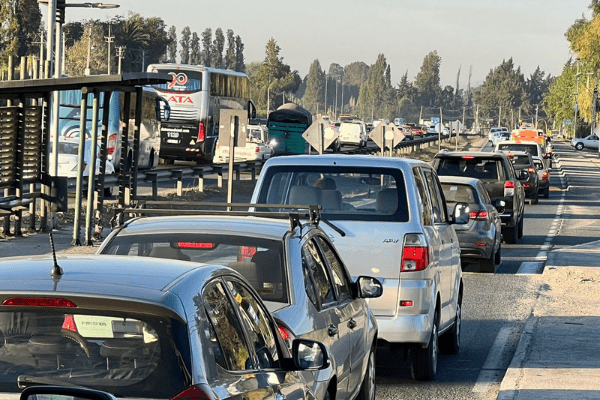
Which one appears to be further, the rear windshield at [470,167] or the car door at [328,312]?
the rear windshield at [470,167]

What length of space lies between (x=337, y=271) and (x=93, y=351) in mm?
3625

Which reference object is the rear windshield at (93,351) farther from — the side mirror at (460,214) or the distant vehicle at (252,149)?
the distant vehicle at (252,149)

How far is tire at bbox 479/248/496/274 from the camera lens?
18.9 m

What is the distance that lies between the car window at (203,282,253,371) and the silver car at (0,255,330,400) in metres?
0.01

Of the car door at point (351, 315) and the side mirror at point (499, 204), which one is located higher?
the car door at point (351, 315)

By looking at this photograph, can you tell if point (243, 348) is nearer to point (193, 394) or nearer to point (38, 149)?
point (193, 394)

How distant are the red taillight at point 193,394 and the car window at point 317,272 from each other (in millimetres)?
2860

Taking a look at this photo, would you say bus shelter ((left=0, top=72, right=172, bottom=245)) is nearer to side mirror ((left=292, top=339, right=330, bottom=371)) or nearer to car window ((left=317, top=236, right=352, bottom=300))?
car window ((left=317, top=236, right=352, bottom=300))

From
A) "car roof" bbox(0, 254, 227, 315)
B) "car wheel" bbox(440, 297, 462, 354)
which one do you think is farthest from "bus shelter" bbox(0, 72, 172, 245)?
"car roof" bbox(0, 254, 227, 315)

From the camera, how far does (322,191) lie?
33.2 feet

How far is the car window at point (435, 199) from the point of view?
1093cm

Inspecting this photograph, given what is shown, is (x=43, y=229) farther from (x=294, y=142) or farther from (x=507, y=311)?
(x=294, y=142)

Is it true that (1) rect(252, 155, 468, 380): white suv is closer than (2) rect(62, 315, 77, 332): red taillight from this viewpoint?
No

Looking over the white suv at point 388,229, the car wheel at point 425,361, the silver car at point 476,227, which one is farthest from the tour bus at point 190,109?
the car wheel at point 425,361
